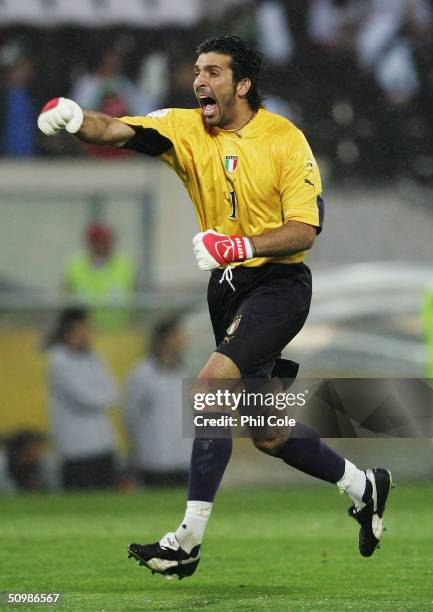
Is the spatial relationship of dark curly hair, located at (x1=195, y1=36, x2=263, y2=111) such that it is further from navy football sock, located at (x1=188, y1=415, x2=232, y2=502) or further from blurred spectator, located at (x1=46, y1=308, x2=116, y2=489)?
blurred spectator, located at (x1=46, y1=308, x2=116, y2=489)

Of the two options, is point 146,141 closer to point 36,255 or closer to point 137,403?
point 137,403

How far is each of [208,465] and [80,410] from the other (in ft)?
20.3

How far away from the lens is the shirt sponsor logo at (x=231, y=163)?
710cm

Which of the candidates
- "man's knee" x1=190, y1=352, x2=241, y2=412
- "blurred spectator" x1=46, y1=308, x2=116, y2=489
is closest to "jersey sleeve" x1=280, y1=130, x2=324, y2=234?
"man's knee" x1=190, y1=352, x2=241, y2=412

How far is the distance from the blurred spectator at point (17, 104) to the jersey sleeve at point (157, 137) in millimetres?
9119

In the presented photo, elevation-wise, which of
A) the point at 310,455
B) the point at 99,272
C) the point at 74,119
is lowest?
the point at 99,272

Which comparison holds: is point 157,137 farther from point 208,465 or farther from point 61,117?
point 208,465

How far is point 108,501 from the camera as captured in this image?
12.4 metres

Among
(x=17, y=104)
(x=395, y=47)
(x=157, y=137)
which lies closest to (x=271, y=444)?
(x=157, y=137)

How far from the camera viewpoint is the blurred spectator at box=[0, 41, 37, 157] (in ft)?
52.8

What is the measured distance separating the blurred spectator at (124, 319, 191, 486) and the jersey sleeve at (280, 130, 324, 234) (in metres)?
6.14

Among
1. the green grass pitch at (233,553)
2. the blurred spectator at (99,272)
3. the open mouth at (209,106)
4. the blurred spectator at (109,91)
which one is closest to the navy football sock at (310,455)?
the green grass pitch at (233,553)

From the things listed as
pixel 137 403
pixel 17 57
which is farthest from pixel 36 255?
pixel 137 403

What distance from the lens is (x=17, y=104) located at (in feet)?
52.9
